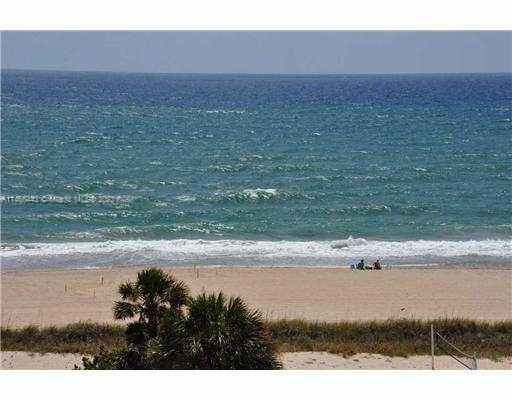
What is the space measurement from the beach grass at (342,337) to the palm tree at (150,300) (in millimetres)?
3162

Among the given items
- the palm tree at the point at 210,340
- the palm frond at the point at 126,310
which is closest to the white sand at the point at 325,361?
the palm frond at the point at 126,310

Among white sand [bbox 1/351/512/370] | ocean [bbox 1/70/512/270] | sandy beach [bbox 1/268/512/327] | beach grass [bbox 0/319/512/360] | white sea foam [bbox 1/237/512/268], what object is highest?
ocean [bbox 1/70/512/270]

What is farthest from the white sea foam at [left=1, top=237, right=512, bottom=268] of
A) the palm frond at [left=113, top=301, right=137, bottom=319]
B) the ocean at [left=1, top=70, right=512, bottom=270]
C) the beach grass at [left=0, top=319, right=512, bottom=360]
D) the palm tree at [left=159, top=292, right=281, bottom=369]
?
the palm tree at [left=159, top=292, right=281, bottom=369]

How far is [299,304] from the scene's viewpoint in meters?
18.3

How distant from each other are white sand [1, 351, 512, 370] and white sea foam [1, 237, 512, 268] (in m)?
8.40

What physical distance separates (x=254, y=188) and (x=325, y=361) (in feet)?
56.6

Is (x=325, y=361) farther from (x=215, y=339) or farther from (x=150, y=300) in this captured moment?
(x=215, y=339)

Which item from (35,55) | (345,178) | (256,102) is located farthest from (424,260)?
(256,102)

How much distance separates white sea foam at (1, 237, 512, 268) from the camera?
74.0 feet

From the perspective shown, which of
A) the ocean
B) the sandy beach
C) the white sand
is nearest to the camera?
the white sand

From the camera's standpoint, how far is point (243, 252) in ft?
76.8

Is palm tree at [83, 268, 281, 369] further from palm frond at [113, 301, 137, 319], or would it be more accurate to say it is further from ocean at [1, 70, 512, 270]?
ocean at [1, 70, 512, 270]

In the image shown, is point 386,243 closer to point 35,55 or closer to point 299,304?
point 299,304
